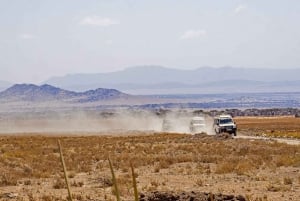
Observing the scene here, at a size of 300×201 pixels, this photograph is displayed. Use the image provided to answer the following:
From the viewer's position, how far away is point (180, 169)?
28062mm

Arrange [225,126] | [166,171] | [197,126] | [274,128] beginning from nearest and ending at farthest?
[166,171] < [225,126] < [197,126] < [274,128]

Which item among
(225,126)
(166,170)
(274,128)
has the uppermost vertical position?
(225,126)

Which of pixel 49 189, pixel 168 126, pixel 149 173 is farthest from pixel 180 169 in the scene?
pixel 168 126

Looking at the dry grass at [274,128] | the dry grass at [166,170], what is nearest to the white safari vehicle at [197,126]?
the dry grass at [274,128]

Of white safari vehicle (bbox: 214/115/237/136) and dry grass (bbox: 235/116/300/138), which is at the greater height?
white safari vehicle (bbox: 214/115/237/136)

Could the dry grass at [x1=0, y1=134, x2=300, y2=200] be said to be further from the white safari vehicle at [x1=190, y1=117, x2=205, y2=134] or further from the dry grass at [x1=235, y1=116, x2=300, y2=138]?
the white safari vehicle at [x1=190, y1=117, x2=205, y2=134]

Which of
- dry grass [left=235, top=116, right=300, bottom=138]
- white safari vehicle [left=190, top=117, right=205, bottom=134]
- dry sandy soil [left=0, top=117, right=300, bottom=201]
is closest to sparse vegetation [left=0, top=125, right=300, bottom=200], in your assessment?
dry sandy soil [left=0, top=117, right=300, bottom=201]

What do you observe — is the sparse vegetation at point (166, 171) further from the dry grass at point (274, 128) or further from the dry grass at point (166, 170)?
the dry grass at point (274, 128)

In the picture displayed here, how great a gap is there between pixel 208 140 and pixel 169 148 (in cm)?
779

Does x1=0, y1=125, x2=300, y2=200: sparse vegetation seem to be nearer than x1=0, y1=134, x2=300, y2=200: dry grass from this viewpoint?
Yes

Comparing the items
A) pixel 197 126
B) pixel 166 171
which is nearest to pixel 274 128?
pixel 197 126

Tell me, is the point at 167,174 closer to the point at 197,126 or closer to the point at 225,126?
the point at 225,126

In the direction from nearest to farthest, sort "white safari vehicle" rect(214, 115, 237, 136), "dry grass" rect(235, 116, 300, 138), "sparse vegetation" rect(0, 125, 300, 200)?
"sparse vegetation" rect(0, 125, 300, 200) < "white safari vehicle" rect(214, 115, 237, 136) < "dry grass" rect(235, 116, 300, 138)

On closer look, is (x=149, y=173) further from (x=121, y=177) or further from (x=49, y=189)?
(x=49, y=189)
